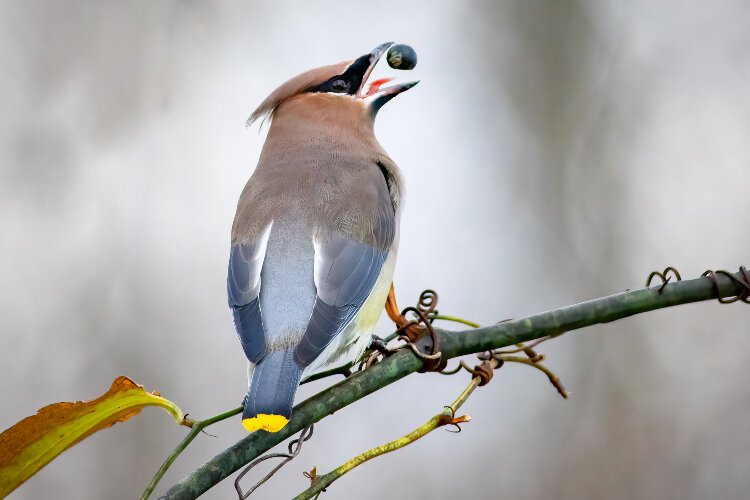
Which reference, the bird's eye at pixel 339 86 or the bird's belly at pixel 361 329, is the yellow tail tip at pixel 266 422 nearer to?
the bird's belly at pixel 361 329

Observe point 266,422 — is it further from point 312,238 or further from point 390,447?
point 312,238

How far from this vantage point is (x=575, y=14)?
5.26m

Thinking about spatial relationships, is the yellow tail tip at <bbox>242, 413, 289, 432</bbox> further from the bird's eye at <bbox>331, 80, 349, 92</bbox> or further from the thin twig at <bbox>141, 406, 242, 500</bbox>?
the bird's eye at <bbox>331, 80, 349, 92</bbox>

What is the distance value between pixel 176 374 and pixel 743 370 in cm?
247

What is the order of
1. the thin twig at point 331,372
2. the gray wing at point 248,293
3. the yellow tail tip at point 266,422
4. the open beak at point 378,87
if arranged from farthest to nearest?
the open beak at point 378,87
the gray wing at point 248,293
the thin twig at point 331,372
the yellow tail tip at point 266,422

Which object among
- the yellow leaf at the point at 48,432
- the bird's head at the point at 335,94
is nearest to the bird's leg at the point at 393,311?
the yellow leaf at the point at 48,432

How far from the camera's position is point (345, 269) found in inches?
96.6

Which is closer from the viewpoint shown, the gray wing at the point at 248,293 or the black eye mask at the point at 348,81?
the gray wing at the point at 248,293

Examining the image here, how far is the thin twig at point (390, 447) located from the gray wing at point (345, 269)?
0.38 metres

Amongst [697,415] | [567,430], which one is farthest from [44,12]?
[697,415]

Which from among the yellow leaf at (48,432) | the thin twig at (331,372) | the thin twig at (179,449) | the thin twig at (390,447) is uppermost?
the thin twig at (331,372)

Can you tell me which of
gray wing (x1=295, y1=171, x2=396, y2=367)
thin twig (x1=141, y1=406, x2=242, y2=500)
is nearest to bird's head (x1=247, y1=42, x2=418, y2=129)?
gray wing (x1=295, y1=171, x2=396, y2=367)

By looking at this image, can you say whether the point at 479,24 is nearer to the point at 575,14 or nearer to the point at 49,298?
the point at 575,14

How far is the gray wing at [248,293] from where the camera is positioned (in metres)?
2.22
